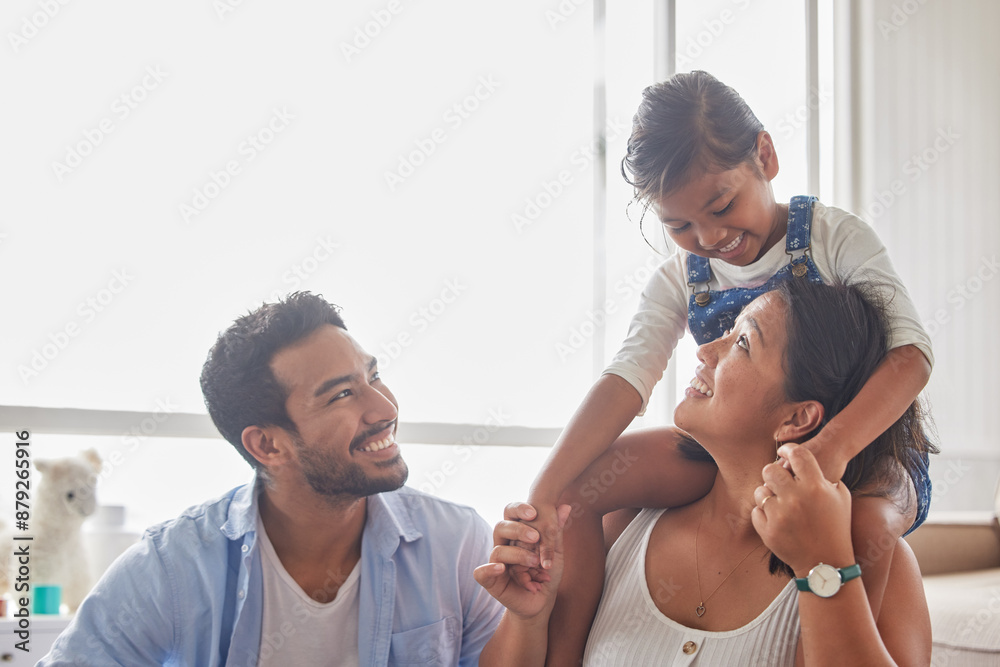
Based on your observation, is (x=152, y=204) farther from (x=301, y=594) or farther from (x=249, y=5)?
(x=301, y=594)

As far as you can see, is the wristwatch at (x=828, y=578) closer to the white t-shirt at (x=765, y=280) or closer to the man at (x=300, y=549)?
the white t-shirt at (x=765, y=280)

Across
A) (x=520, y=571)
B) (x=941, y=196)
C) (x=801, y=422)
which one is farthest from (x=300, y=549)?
(x=941, y=196)

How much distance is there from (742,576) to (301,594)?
848 millimetres

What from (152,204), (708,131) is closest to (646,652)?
(708,131)

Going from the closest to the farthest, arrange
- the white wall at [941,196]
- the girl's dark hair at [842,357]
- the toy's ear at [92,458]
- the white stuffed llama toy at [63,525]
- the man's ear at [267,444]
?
the girl's dark hair at [842,357] → the man's ear at [267,444] → the white stuffed llama toy at [63,525] → the toy's ear at [92,458] → the white wall at [941,196]

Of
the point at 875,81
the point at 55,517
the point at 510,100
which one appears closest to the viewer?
the point at 55,517

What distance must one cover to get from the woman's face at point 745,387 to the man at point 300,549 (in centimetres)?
66

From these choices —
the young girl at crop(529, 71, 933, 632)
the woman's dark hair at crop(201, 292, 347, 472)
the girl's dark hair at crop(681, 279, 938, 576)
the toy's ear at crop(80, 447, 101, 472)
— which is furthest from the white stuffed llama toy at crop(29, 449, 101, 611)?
the girl's dark hair at crop(681, 279, 938, 576)

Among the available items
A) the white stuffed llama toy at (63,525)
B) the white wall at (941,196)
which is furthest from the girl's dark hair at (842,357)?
the white wall at (941,196)

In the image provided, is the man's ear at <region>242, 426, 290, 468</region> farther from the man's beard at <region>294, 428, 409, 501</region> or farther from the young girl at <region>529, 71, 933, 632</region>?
the young girl at <region>529, 71, 933, 632</region>

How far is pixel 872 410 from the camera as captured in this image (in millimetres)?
1155

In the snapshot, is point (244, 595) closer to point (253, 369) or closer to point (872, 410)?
point (253, 369)

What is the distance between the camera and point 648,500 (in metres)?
1.40

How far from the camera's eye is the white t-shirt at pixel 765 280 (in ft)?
4.29
